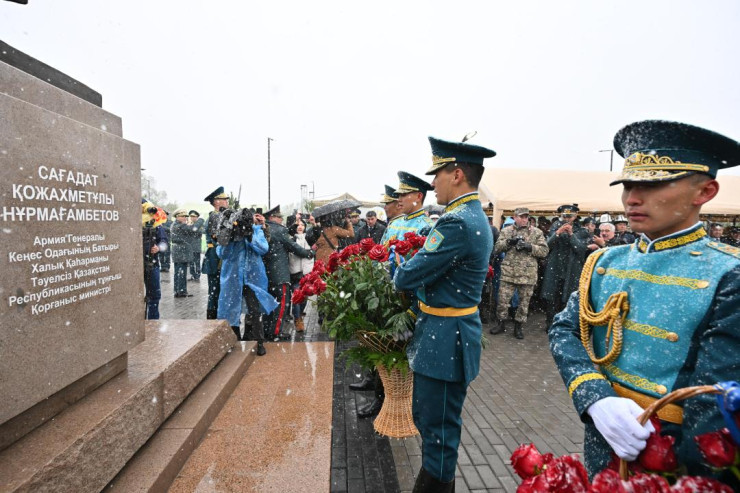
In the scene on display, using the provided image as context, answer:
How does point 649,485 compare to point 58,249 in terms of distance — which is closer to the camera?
point 649,485

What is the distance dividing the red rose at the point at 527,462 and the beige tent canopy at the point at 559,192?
10678mm

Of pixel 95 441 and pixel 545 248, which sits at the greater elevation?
pixel 545 248

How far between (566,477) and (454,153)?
221 centimetres

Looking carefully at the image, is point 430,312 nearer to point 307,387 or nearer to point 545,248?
point 307,387

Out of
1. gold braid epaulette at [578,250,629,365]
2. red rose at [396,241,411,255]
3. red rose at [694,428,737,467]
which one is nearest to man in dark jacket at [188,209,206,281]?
red rose at [396,241,411,255]

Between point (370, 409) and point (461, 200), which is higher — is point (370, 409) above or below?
below

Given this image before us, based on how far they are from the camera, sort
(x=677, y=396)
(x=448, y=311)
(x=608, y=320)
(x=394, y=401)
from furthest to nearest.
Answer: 1. (x=394, y=401)
2. (x=448, y=311)
3. (x=608, y=320)
4. (x=677, y=396)

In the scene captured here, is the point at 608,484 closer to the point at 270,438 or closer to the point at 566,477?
the point at 566,477

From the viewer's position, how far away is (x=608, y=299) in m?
1.58

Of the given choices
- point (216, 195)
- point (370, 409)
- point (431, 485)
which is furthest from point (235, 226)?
point (431, 485)

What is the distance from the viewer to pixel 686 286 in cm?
139

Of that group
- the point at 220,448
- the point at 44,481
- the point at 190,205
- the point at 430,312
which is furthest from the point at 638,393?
the point at 190,205

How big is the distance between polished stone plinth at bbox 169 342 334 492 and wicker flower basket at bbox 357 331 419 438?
0.51 metres

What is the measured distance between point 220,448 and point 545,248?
6.44m
